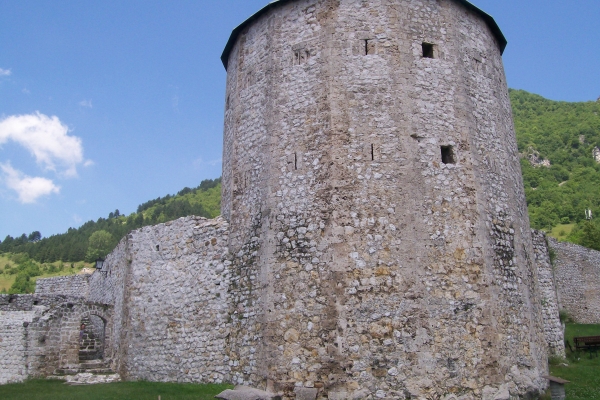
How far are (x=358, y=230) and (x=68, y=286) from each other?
2617 centimetres

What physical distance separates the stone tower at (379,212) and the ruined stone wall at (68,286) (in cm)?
1972

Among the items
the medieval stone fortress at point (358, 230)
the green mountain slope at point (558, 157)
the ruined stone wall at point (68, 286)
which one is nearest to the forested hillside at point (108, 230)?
the ruined stone wall at point (68, 286)

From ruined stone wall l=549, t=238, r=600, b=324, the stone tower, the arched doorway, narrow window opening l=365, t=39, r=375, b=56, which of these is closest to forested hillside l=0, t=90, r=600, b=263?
ruined stone wall l=549, t=238, r=600, b=324

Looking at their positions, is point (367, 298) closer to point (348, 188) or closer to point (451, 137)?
point (348, 188)

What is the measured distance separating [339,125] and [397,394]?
682 centimetres

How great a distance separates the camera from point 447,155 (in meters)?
14.1

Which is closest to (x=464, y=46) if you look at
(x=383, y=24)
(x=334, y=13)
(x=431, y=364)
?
(x=383, y=24)

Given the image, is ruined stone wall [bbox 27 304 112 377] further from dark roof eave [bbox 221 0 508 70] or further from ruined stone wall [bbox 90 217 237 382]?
dark roof eave [bbox 221 0 508 70]

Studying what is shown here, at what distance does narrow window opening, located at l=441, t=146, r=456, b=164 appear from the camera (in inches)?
550

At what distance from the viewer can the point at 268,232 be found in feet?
46.2

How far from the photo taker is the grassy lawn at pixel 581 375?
Result: 13.5m

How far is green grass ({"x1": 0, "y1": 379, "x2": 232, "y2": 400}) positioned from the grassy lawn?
30.2ft

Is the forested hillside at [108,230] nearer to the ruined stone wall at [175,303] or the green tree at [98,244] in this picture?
the green tree at [98,244]

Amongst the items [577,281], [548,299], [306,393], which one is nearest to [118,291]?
[306,393]
